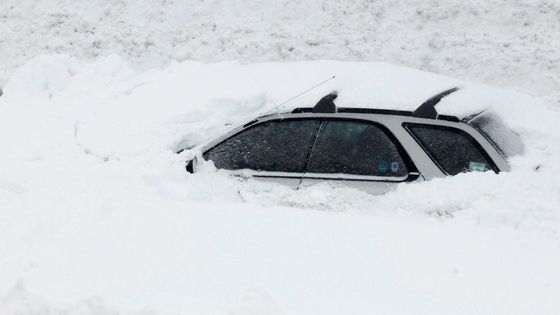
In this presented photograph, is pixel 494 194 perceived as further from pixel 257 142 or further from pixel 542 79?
pixel 542 79

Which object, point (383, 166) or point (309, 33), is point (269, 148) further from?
point (309, 33)

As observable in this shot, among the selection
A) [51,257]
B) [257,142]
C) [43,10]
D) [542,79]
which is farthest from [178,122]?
[43,10]

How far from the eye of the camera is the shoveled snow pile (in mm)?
4184

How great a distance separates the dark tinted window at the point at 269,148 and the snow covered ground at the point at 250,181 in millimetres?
185

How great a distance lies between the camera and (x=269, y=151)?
6293 mm

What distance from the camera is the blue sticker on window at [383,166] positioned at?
232 inches

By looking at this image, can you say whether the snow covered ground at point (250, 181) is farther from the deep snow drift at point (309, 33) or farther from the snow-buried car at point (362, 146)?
the snow-buried car at point (362, 146)

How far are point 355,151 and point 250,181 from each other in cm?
103

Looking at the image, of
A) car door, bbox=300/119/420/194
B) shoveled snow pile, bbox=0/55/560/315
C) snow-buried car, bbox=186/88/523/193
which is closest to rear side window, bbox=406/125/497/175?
snow-buried car, bbox=186/88/523/193

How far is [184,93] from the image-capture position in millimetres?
8031

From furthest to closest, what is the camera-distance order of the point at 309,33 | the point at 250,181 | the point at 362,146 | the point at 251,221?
the point at 309,33
the point at 250,181
the point at 362,146
the point at 251,221

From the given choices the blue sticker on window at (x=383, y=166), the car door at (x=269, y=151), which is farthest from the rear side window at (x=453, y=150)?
the car door at (x=269, y=151)

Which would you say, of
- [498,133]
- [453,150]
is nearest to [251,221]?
[453,150]


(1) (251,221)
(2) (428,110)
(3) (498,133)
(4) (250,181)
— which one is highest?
(2) (428,110)
